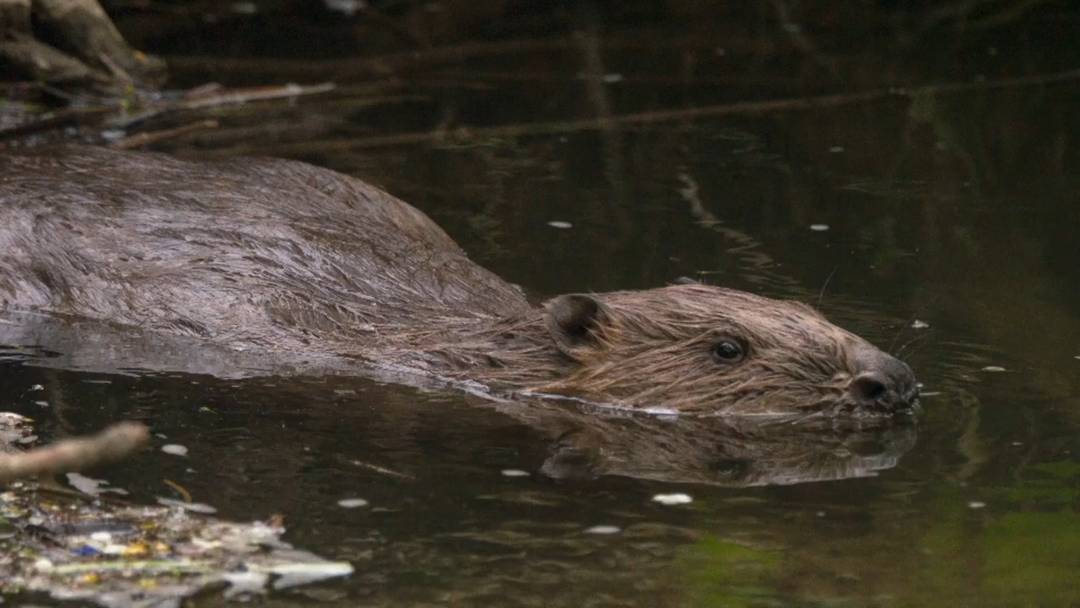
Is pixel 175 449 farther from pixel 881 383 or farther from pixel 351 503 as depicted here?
pixel 881 383

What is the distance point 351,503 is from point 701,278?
321cm

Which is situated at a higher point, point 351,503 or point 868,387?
point 868,387

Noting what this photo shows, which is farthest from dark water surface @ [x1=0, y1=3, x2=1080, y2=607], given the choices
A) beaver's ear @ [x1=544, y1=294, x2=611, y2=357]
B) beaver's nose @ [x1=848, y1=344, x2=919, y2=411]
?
beaver's ear @ [x1=544, y1=294, x2=611, y2=357]

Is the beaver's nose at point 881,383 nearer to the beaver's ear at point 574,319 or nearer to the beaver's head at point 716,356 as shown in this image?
the beaver's head at point 716,356

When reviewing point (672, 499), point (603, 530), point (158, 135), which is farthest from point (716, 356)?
point (158, 135)

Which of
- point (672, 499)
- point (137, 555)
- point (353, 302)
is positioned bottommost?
point (137, 555)

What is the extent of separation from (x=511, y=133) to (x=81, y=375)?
16.3ft

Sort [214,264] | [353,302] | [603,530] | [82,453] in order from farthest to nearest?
[214,264]
[353,302]
[603,530]
[82,453]

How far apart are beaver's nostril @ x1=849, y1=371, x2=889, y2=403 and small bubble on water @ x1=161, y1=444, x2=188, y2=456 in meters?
2.34

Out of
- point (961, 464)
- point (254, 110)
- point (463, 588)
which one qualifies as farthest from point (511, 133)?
point (463, 588)

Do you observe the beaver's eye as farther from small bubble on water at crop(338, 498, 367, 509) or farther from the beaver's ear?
small bubble on water at crop(338, 498, 367, 509)

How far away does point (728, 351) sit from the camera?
6.86 m

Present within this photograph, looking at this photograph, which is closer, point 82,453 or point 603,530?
point 82,453

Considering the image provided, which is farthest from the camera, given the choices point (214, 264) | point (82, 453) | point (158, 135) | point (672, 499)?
point (158, 135)
